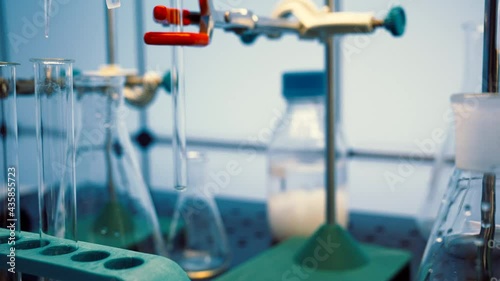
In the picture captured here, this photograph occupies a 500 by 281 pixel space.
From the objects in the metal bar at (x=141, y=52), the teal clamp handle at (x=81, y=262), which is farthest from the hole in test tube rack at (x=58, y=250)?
the metal bar at (x=141, y=52)

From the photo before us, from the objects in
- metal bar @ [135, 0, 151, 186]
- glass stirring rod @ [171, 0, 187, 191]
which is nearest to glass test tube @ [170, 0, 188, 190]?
glass stirring rod @ [171, 0, 187, 191]

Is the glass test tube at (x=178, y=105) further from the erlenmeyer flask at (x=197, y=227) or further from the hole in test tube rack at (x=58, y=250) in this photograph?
the erlenmeyer flask at (x=197, y=227)

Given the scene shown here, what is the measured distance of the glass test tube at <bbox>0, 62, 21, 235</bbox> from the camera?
0.42 metres

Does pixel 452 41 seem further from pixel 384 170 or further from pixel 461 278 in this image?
pixel 461 278

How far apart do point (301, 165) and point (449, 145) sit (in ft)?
0.71

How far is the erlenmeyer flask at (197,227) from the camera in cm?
77

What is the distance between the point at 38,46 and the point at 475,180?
1.41 ft

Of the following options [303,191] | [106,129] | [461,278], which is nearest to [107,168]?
[106,129]

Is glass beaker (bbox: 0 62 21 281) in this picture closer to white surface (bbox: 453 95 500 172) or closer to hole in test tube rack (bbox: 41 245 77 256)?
hole in test tube rack (bbox: 41 245 77 256)

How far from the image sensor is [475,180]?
1.54ft

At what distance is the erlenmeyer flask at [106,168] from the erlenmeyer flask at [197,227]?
102mm

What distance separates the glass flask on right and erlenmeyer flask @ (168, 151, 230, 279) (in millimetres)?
335

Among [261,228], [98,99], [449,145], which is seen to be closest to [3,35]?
[98,99]

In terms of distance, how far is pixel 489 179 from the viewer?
0.46m
